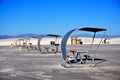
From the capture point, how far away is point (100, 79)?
484 inches

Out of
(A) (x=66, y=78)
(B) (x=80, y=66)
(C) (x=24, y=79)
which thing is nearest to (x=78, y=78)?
(A) (x=66, y=78)

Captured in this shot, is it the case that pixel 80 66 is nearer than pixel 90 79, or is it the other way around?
pixel 90 79

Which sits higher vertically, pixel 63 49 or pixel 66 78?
pixel 63 49

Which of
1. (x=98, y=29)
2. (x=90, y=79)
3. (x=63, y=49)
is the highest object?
(x=98, y=29)

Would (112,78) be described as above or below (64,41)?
below

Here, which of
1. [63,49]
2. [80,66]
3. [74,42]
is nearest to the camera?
[80,66]

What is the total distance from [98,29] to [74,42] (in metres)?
61.5

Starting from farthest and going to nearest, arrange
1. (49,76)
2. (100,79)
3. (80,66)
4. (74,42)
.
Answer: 1. (74,42)
2. (80,66)
3. (49,76)
4. (100,79)

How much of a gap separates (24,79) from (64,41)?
23.2 ft

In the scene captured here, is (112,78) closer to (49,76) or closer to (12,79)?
(49,76)

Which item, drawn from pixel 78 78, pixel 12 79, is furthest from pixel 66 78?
pixel 12 79

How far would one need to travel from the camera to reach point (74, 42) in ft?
262

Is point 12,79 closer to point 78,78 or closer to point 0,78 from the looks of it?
point 0,78

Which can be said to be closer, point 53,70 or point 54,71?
point 54,71
